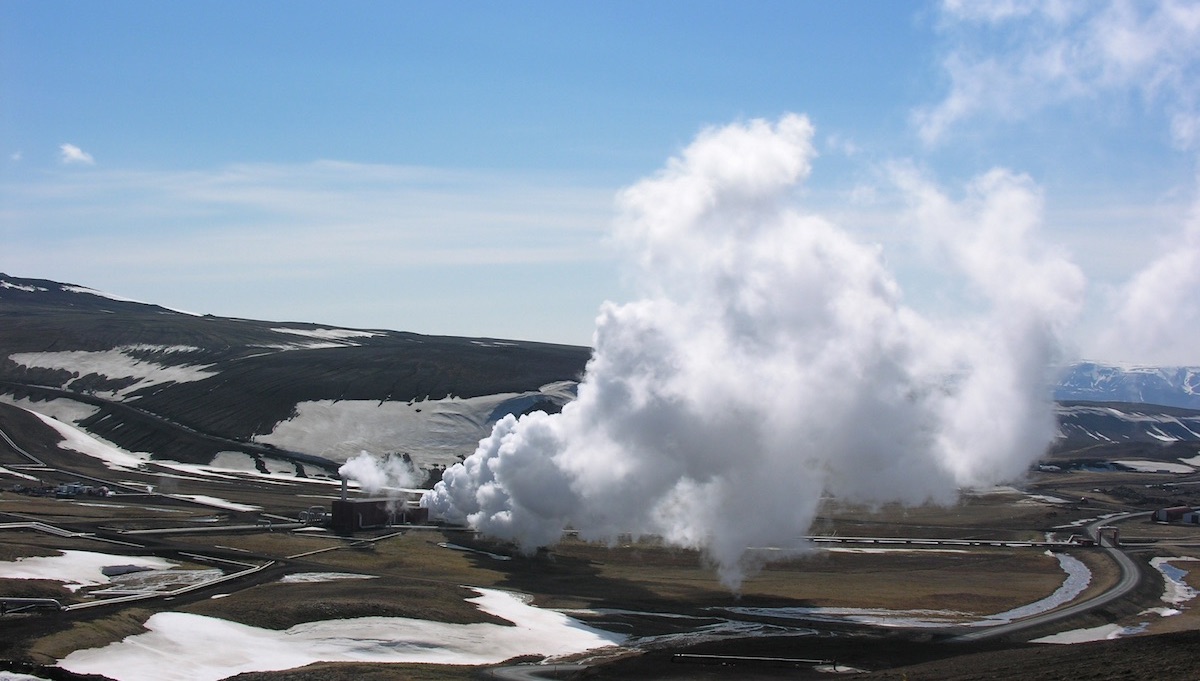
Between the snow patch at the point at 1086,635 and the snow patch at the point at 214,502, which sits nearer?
the snow patch at the point at 1086,635

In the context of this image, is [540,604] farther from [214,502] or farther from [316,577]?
[214,502]

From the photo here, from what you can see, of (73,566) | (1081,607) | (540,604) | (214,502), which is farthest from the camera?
(214,502)

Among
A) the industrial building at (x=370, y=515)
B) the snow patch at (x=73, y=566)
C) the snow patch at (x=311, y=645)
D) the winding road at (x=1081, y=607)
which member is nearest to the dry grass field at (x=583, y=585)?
the winding road at (x=1081, y=607)

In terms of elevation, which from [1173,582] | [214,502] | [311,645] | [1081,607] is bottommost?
[311,645]

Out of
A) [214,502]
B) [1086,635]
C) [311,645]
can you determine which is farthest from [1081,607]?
[214,502]

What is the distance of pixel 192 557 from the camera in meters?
106

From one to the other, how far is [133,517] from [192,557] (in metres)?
39.4

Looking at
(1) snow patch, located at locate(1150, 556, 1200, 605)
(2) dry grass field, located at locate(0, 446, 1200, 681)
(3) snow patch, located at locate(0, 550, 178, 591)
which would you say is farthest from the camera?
(1) snow patch, located at locate(1150, 556, 1200, 605)

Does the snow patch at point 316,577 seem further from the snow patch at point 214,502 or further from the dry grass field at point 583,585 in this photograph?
the snow patch at point 214,502

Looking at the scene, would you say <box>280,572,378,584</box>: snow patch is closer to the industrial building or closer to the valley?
the valley

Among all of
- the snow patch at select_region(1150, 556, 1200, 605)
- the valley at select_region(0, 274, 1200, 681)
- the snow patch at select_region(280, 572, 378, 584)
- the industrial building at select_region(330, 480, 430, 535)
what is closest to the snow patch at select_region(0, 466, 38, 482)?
the valley at select_region(0, 274, 1200, 681)

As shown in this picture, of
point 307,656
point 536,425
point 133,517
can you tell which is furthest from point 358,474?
point 307,656

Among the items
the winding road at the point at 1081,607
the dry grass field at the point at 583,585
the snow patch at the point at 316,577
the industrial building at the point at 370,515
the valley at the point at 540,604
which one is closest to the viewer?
the valley at the point at 540,604

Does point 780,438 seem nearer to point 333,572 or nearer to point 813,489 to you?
point 813,489
